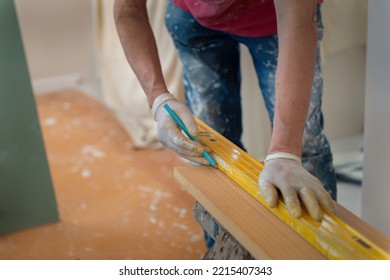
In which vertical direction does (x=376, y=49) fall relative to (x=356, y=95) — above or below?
above

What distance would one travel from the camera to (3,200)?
2111mm

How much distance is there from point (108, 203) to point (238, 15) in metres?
1.14

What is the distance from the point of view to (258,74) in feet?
5.28

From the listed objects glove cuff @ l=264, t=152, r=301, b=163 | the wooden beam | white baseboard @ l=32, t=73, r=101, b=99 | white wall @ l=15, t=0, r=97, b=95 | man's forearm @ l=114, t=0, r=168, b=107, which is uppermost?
man's forearm @ l=114, t=0, r=168, b=107

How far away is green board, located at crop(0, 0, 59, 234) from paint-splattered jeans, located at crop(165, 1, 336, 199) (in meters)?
0.61

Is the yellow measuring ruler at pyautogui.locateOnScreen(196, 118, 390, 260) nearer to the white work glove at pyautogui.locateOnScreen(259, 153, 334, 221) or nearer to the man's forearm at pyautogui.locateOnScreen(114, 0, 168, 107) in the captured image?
the white work glove at pyautogui.locateOnScreen(259, 153, 334, 221)

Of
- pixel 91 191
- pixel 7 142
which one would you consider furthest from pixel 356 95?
pixel 7 142

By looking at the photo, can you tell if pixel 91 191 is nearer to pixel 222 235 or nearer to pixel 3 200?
pixel 3 200

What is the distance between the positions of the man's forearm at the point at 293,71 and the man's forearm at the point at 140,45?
1.36ft

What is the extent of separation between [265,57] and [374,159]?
1.42ft

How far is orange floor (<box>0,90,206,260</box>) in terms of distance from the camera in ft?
6.61

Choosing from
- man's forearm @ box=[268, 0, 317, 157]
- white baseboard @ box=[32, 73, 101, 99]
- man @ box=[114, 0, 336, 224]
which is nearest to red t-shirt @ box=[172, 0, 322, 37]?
man @ box=[114, 0, 336, 224]

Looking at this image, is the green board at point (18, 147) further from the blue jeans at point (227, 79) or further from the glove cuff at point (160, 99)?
the glove cuff at point (160, 99)
